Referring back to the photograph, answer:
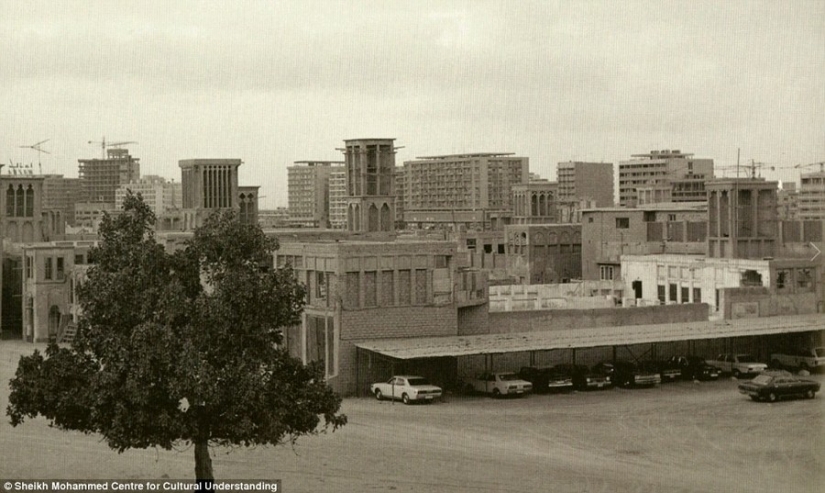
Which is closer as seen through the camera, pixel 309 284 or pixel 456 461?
pixel 456 461

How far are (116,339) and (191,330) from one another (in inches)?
62.6

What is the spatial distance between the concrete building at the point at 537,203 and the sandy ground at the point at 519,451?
3497 inches

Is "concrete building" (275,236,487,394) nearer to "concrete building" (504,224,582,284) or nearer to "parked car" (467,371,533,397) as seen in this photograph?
"parked car" (467,371,533,397)

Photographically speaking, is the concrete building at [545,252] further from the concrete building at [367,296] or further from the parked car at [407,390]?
the parked car at [407,390]

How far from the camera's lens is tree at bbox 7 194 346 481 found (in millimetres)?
26438

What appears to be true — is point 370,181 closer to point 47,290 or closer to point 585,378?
point 47,290

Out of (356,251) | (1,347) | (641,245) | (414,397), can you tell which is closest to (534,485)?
(414,397)

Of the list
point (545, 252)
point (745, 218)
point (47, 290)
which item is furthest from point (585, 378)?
point (545, 252)

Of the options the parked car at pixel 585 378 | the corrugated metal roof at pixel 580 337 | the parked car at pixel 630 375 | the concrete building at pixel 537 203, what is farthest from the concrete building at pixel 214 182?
the parked car at pixel 585 378

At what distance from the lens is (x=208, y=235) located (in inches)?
1099

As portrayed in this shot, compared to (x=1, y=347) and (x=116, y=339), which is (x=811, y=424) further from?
(x=1, y=347)

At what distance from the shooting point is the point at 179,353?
26438 millimetres

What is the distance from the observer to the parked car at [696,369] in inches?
1903

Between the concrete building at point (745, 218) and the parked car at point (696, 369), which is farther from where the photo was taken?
the concrete building at point (745, 218)
